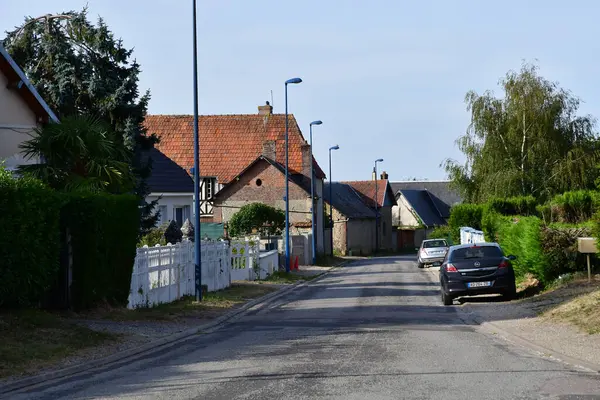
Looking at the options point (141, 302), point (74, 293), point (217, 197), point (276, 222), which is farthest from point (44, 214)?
point (217, 197)

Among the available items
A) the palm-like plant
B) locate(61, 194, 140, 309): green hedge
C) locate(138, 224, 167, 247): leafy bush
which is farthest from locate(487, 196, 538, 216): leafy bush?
the palm-like plant

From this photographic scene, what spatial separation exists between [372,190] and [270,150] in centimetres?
3839

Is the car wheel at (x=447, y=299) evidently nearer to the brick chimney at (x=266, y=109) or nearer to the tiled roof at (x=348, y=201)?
the brick chimney at (x=266, y=109)

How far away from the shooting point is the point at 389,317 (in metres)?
21.7

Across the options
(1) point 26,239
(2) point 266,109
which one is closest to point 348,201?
(2) point 266,109

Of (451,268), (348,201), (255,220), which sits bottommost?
(451,268)

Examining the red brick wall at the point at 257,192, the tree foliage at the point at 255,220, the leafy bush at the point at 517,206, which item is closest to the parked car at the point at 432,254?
the leafy bush at the point at 517,206

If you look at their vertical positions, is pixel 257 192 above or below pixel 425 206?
below

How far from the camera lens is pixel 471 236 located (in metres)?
49.0

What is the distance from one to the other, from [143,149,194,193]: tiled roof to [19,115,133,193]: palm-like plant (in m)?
30.4

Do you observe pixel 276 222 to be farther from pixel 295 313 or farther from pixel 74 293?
pixel 74 293

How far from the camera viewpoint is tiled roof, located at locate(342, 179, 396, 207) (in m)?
101

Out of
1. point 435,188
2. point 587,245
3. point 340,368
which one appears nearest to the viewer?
point 340,368

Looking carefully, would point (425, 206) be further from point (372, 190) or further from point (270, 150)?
point (270, 150)
